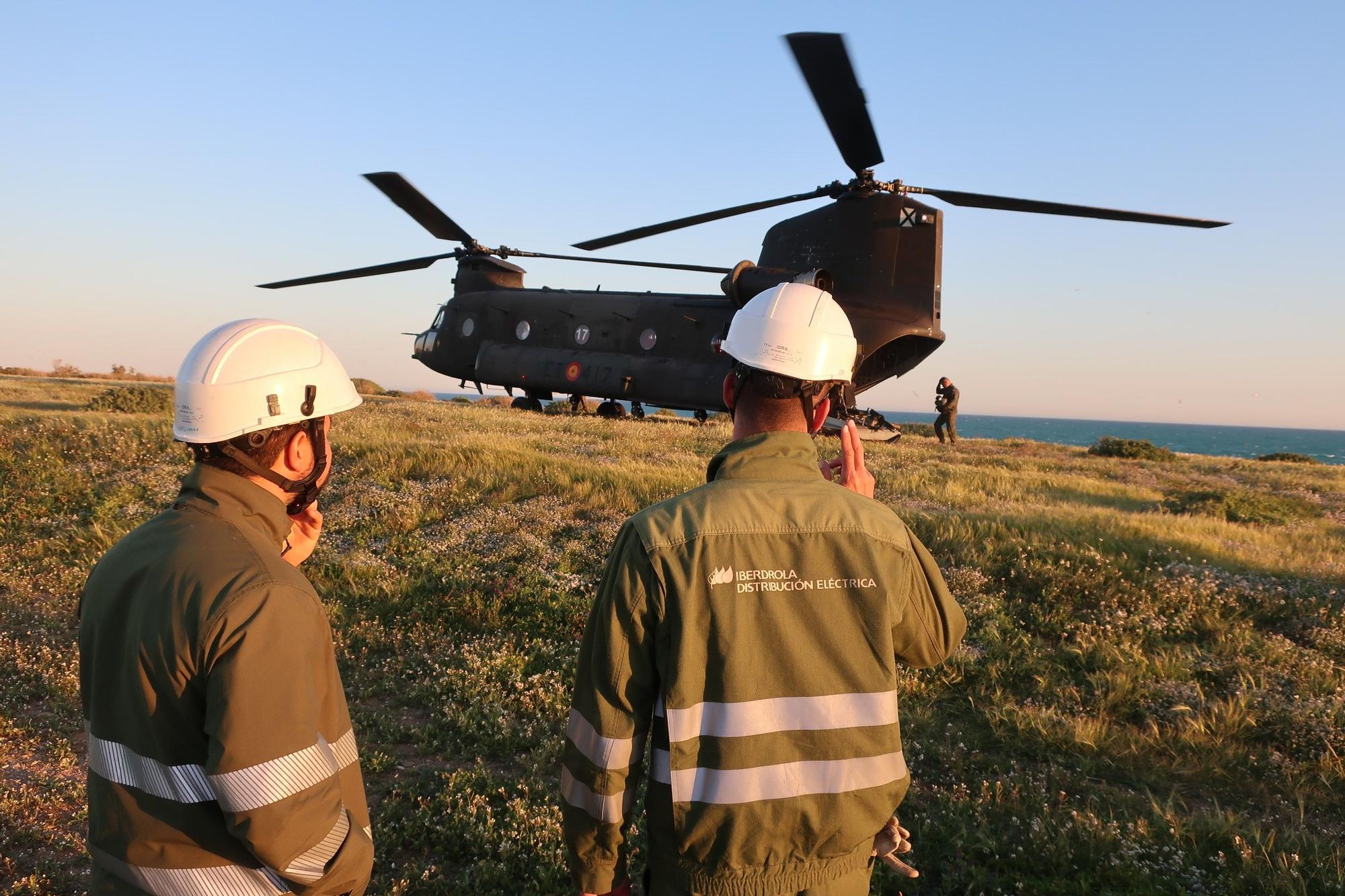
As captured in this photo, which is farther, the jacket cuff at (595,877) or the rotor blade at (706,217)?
the rotor blade at (706,217)

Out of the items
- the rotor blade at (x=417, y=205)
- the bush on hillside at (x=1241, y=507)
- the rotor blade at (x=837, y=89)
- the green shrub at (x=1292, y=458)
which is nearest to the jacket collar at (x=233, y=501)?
the rotor blade at (x=837, y=89)

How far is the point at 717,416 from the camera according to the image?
2645 cm

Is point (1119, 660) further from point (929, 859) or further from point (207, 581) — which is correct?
point (207, 581)

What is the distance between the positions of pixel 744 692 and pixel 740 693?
0.04 ft

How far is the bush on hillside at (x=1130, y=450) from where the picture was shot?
2173cm

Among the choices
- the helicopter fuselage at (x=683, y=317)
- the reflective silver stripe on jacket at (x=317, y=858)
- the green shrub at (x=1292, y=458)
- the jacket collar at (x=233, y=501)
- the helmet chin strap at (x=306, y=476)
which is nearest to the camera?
the reflective silver stripe on jacket at (x=317, y=858)

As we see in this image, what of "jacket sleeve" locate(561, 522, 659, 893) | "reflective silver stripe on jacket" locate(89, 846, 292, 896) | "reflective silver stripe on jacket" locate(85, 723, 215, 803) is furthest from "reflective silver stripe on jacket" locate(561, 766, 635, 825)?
"reflective silver stripe on jacket" locate(85, 723, 215, 803)

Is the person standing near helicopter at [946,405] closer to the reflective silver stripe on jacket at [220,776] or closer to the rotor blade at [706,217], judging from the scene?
the rotor blade at [706,217]

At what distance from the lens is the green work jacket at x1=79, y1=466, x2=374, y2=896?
1.92 metres

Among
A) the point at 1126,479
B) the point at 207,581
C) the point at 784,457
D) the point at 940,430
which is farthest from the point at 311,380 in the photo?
the point at 940,430

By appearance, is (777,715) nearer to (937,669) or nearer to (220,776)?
(220,776)

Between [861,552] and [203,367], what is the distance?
7.23 ft

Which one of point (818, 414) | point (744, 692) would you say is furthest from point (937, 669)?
point (744, 692)

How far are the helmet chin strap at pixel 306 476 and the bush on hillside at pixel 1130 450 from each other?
22893 mm
